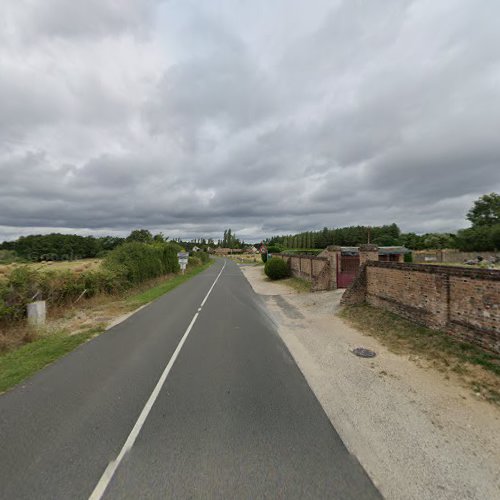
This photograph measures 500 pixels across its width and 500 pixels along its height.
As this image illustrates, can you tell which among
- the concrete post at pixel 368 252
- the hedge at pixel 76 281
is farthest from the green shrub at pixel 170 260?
the concrete post at pixel 368 252

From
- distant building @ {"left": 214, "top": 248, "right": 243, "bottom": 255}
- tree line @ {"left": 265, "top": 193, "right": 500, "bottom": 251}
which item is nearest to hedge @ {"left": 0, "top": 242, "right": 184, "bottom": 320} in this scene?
tree line @ {"left": 265, "top": 193, "right": 500, "bottom": 251}

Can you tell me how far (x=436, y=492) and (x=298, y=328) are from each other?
5936mm

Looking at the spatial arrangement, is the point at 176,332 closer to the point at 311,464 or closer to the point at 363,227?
the point at 311,464

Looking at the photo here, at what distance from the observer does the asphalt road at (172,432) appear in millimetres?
2504

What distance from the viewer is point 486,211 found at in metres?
74.1

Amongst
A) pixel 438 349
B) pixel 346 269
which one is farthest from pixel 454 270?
pixel 346 269

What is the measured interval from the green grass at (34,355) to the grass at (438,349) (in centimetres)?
799

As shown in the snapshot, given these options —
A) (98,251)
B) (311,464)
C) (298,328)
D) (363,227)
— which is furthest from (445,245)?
(98,251)

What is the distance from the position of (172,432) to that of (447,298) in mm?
6700

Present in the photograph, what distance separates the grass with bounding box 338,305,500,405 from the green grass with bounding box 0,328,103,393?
7.99 meters

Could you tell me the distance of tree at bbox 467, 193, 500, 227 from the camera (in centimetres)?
7212

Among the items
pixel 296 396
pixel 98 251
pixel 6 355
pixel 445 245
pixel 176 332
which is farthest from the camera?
pixel 98 251

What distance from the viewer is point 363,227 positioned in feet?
387

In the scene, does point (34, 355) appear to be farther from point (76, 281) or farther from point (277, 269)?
point (277, 269)
